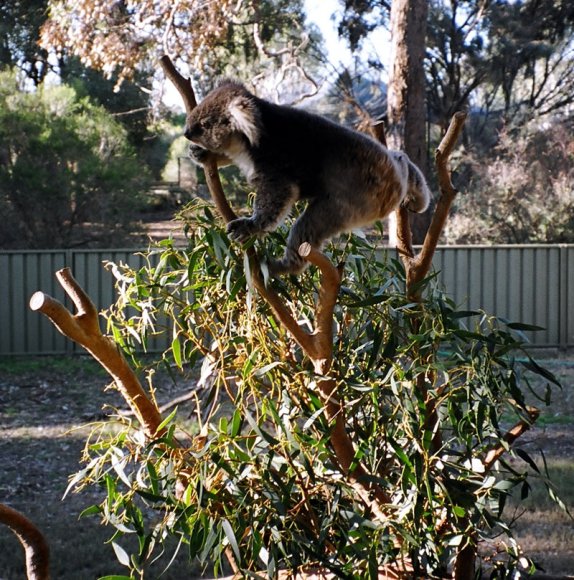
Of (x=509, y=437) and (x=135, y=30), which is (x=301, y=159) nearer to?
(x=509, y=437)

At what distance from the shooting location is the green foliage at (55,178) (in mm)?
10953

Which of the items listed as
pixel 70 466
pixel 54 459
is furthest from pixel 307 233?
pixel 54 459

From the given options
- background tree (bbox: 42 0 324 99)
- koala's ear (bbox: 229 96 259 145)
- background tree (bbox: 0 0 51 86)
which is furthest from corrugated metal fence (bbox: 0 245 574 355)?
background tree (bbox: 0 0 51 86)

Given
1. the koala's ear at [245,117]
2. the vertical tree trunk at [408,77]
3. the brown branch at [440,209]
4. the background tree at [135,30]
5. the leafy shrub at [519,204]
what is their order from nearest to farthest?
the brown branch at [440,209] → the koala's ear at [245,117] → the vertical tree trunk at [408,77] → the background tree at [135,30] → the leafy shrub at [519,204]

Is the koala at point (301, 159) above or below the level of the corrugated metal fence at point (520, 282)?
above

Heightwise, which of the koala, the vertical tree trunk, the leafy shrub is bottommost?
the koala

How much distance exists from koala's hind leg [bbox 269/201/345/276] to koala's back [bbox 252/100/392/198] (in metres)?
0.07

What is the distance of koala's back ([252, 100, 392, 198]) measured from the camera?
7.13 feet

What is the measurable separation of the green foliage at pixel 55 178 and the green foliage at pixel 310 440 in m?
9.35

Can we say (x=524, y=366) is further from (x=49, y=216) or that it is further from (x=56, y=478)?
(x=49, y=216)

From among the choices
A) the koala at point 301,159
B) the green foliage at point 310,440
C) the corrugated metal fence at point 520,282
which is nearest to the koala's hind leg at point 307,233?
the koala at point 301,159

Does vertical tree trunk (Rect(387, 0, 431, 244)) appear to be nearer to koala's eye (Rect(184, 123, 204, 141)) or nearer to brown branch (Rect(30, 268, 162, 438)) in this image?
koala's eye (Rect(184, 123, 204, 141))

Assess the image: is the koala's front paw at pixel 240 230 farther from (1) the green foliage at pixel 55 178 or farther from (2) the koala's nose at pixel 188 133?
(1) the green foliage at pixel 55 178

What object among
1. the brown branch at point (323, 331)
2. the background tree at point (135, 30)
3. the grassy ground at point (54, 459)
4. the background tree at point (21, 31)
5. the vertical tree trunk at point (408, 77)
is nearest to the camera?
the brown branch at point (323, 331)
